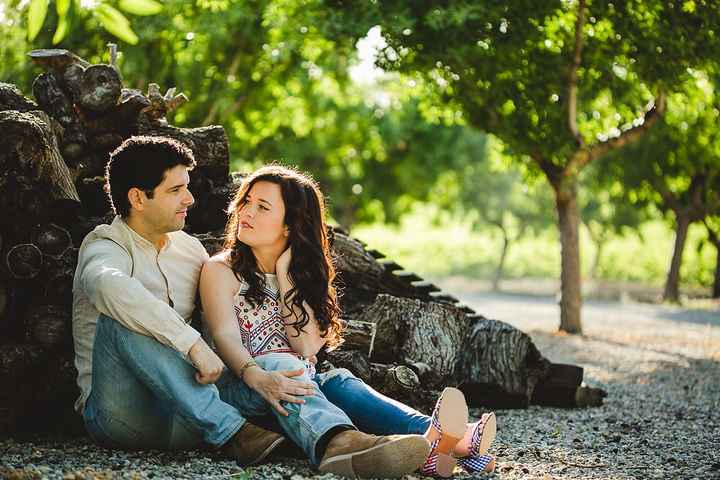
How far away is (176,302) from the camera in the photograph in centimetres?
493

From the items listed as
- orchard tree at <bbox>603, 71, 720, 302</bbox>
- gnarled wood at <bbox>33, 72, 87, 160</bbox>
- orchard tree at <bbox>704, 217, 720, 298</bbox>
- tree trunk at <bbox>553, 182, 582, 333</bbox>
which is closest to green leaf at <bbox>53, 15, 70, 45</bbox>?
gnarled wood at <bbox>33, 72, 87, 160</bbox>

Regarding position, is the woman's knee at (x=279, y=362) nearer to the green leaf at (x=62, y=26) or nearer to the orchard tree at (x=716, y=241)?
the green leaf at (x=62, y=26)

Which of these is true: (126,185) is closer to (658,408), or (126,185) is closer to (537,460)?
(537,460)

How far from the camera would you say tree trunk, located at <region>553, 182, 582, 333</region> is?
1418 cm

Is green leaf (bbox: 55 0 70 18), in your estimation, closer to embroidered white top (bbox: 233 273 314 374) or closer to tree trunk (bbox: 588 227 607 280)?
embroidered white top (bbox: 233 273 314 374)

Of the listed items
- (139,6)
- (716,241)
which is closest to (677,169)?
(716,241)

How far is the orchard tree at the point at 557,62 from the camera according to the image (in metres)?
11.6

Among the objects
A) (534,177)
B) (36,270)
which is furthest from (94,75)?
(534,177)

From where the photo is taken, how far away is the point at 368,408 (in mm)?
4656

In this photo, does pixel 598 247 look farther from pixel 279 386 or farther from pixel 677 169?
pixel 279 386

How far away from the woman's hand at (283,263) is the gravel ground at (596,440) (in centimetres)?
101

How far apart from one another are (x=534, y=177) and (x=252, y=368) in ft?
37.3

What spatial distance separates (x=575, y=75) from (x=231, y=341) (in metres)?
9.51

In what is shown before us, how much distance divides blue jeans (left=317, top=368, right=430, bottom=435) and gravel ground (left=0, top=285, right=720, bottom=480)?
369 millimetres
